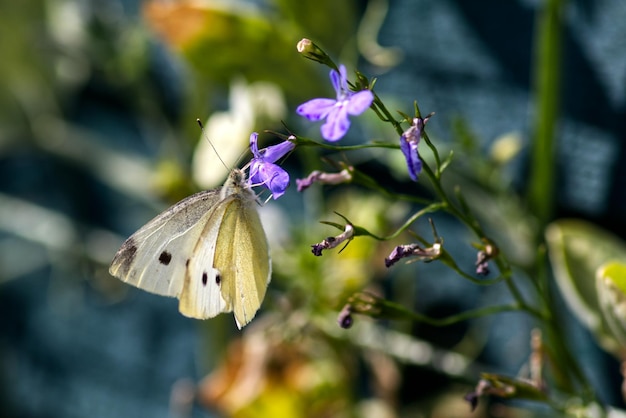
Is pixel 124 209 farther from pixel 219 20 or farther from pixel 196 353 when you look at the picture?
pixel 219 20

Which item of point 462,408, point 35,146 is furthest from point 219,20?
point 35,146

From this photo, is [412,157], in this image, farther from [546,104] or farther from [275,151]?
[546,104]

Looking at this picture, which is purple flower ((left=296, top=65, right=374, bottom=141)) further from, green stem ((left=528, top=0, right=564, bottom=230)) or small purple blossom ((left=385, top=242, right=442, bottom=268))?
green stem ((left=528, top=0, right=564, bottom=230))

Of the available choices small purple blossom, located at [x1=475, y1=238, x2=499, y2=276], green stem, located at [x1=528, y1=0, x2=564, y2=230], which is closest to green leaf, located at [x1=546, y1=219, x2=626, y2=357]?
green stem, located at [x1=528, y1=0, x2=564, y2=230]

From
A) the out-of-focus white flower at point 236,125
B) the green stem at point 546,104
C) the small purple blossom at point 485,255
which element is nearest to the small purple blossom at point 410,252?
the small purple blossom at point 485,255

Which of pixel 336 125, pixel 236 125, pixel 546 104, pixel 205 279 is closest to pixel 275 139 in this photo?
pixel 236 125

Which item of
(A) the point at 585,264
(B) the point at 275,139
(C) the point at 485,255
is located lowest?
(B) the point at 275,139

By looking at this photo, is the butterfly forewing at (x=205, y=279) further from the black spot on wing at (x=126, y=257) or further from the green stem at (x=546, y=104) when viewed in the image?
the green stem at (x=546, y=104)
